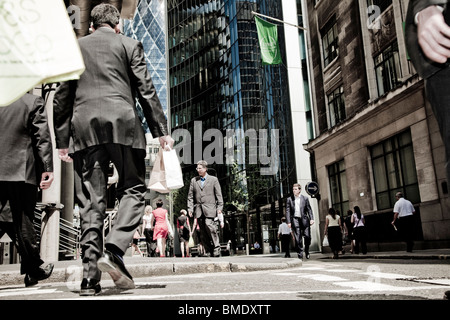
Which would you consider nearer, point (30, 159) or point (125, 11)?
point (30, 159)

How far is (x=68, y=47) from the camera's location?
8.21 feet

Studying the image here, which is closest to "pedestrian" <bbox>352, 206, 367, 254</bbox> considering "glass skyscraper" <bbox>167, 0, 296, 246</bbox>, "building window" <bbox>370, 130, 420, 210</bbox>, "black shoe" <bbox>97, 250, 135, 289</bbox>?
"building window" <bbox>370, 130, 420, 210</bbox>

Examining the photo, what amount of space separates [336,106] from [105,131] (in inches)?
813

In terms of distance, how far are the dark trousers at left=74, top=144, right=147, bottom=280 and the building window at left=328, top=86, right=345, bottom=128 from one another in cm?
1925

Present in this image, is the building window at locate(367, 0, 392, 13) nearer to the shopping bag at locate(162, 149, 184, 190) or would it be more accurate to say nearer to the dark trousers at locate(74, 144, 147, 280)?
the shopping bag at locate(162, 149, 184, 190)

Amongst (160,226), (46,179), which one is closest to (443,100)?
(46,179)

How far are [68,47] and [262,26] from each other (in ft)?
73.1

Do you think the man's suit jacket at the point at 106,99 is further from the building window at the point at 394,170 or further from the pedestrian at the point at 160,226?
the building window at the point at 394,170

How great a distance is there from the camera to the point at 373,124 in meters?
18.5

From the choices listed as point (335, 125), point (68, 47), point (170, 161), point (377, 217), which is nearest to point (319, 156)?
point (335, 125)

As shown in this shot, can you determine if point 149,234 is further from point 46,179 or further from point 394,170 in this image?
point 46,179

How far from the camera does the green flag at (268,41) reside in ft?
77.0

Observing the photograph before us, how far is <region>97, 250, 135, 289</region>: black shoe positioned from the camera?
10.6ft
